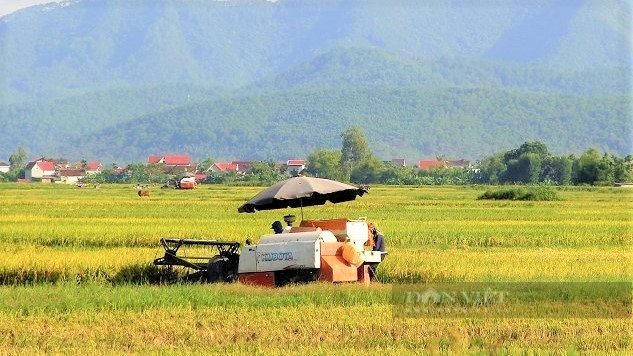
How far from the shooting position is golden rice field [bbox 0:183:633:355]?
40.9 feet

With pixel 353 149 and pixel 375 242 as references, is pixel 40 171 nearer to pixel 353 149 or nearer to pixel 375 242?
pixel 353 149

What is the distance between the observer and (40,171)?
18625 cm

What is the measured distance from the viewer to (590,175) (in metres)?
97.8

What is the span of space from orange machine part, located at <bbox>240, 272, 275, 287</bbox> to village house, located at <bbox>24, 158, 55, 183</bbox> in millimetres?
159956

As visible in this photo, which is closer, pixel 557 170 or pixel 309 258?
pixel 309 258

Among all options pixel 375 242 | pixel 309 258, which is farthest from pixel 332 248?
pixel 375 242

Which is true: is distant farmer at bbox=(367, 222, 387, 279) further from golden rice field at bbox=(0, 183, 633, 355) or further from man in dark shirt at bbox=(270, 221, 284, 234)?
man in dark shirt at bbox=(270, 221, 284, 234)

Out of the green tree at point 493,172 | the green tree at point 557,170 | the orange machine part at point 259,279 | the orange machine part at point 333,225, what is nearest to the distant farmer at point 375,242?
the orange machine part at point 333,225

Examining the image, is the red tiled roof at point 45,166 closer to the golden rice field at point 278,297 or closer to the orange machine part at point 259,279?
the golden rice field at point 278,297

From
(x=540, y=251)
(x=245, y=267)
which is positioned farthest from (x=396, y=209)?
(x=245, y=267)

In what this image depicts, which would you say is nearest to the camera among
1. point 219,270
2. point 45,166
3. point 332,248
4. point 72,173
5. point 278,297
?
point 278,297

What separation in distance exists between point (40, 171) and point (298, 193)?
565 feet

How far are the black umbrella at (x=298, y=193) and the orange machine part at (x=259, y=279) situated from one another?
217cm

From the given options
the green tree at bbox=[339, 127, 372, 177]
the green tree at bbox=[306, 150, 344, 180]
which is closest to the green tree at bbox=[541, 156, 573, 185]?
the green tree at bbox=[306, 150, 344, 180]
